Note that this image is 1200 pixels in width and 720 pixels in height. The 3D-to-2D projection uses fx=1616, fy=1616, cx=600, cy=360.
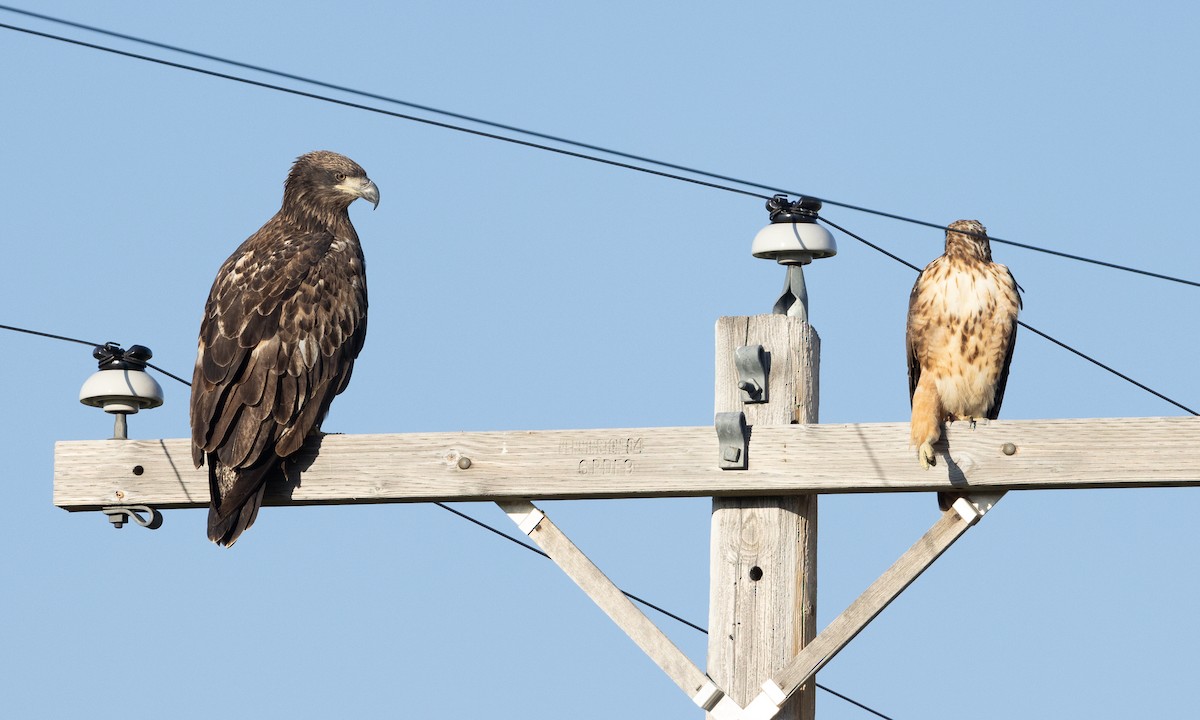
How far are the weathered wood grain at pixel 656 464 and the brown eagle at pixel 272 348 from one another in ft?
0.42

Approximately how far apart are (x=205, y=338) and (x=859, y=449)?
98.5 inches

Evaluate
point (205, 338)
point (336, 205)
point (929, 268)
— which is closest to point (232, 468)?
point (205, 338)

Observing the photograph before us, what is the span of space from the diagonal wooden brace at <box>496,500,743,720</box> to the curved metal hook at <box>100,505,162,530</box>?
3.90 ft

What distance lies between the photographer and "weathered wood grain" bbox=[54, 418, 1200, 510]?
4.62 meters

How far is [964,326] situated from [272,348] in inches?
102

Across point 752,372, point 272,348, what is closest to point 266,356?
point 272,348

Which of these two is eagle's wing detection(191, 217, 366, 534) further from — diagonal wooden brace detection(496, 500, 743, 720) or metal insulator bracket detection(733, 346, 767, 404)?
metal insulator bracket detection(733, 346, 767, 404)

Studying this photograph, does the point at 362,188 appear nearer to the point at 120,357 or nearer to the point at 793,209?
the point at 120,357

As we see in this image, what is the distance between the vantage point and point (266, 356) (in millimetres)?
5789

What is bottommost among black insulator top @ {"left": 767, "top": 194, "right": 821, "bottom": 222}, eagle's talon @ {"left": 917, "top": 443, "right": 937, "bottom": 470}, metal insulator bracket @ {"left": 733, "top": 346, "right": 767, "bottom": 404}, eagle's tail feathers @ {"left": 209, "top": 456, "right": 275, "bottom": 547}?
eagle's tail feathers @ {"left": 209, "top": 456, "right": 275, "bottom": 547}

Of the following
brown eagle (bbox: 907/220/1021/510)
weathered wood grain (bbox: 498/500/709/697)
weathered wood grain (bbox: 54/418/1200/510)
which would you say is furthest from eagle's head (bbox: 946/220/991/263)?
weathered wood grain (bbox: 498/500/709/697)

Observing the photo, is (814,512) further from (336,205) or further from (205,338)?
(336,205)

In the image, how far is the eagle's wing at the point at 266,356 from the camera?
17.3ft

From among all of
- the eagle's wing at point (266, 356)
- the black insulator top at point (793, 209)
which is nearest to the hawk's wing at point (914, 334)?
the black insulator top at point (793, 209)
